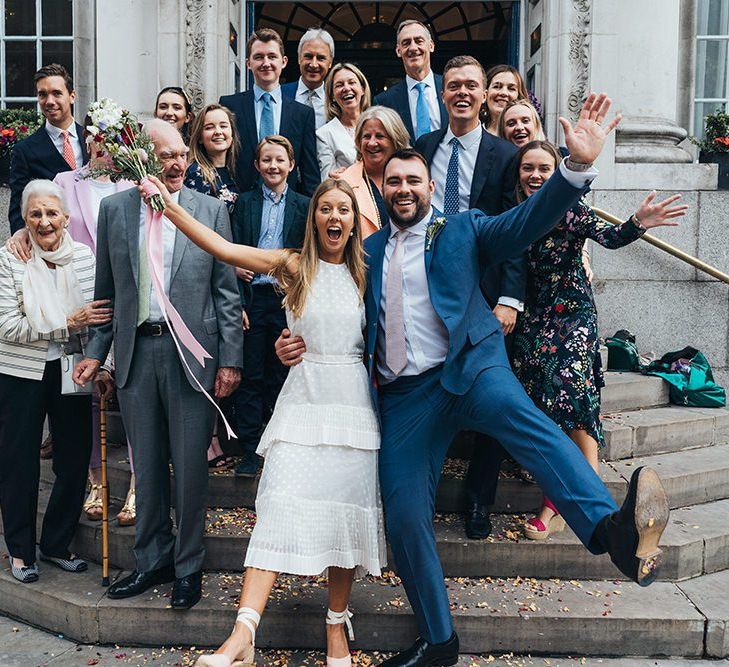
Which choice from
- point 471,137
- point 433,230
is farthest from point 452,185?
point 433,230

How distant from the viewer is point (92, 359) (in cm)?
420

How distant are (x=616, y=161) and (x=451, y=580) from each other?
5241mm

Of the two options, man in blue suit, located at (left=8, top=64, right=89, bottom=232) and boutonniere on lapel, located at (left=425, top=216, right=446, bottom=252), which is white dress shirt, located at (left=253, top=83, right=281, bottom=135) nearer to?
man in blue suit, located at (left=8, top=64, right=89, bottom=232)

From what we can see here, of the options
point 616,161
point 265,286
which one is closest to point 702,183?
point 616,161

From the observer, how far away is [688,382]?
21.3 feet

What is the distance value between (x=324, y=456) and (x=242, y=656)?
0.88m

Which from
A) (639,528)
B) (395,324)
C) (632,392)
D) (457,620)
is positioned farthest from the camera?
(632,392)

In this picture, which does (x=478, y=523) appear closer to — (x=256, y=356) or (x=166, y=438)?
(x=256, y=356)

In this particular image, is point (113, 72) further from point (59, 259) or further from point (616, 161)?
point (616, 161)

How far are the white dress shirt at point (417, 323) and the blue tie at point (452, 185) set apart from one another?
2.74ft

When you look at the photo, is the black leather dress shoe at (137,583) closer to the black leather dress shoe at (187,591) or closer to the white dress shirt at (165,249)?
the black leather dress shoe at (187,591)

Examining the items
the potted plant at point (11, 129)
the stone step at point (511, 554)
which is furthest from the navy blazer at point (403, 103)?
the potted plant at point (11, 129)

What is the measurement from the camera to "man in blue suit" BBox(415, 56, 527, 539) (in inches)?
174

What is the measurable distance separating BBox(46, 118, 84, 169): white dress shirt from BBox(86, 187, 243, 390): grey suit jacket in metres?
1.81
